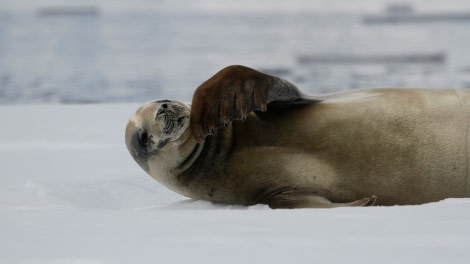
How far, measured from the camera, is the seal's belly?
10.1 ft

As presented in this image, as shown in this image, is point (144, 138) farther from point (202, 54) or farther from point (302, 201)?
point (202, 54)

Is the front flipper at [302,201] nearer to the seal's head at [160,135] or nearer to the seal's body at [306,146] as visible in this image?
the seal's body at [306,146]

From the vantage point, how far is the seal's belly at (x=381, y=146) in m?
3.09

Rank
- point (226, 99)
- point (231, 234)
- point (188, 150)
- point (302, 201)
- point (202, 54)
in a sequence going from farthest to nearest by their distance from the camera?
1. point (202, 54)
2. point (188, 150)
3. point (302, 201)
4. point (226, 99)
5. point (231, 234)

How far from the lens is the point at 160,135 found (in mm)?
3209

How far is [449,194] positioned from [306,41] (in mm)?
15597

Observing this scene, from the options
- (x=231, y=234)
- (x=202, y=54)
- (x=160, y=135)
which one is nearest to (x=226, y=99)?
(x=160, y=135)

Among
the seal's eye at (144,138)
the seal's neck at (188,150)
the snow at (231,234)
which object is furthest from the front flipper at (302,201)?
the seal's eye at (144,138)

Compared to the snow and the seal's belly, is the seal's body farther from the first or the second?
the snow

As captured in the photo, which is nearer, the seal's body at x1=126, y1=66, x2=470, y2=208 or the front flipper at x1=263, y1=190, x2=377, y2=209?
the front flipper at x1=263, y1=190, x2=377, y2=209

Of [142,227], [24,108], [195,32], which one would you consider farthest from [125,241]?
[195,32]

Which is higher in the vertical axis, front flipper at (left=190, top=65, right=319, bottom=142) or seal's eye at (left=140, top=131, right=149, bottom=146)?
front flipper at (left=190, top=65, right=319, bottom=142)

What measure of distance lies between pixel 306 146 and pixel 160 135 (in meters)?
0.57

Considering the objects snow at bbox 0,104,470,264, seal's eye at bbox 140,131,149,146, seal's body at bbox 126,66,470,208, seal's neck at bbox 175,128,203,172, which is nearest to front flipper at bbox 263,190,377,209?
seal's body at bbox 126,66,470,208
